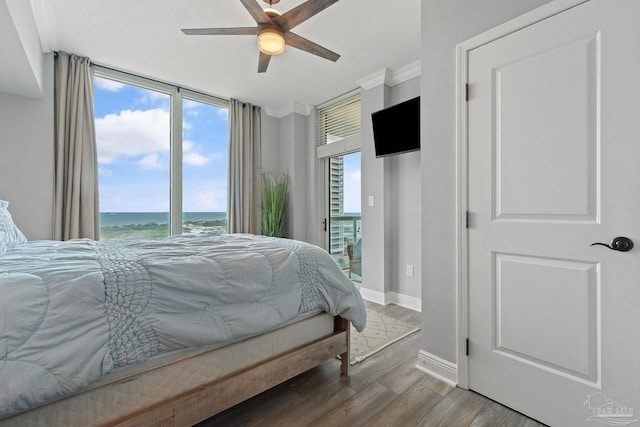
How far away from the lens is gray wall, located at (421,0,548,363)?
1783mm

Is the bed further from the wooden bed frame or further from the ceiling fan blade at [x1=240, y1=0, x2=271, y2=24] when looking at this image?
the ceiling fan blade at [x1=240, y1=0, x2=271, y2=24]

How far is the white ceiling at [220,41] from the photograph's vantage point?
226cm

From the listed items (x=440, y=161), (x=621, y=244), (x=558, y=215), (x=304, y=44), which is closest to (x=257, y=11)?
(x=304, y=44)

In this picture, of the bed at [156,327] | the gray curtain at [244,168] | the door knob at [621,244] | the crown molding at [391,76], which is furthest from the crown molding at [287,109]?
the door knob at [621,244]

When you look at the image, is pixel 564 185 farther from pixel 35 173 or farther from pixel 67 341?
pixel 35 173

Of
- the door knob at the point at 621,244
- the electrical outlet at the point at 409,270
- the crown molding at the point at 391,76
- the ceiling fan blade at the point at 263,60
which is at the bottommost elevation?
the electrical outlet at the point at 409,270

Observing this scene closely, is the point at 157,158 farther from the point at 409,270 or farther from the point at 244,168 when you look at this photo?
the point at 409,270

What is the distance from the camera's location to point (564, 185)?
1382 millimetres

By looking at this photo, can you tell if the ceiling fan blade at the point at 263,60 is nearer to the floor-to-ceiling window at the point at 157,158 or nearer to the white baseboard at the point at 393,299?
the floor-to-ceiling window at the point at 157,158

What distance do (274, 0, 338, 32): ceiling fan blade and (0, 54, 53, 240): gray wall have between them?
249 centimetres

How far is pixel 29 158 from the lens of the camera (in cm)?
269

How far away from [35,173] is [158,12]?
1.93 meters

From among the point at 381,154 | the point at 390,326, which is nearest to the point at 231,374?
the point at 390,326

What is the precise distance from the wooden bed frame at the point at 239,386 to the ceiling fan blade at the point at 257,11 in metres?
2.11
